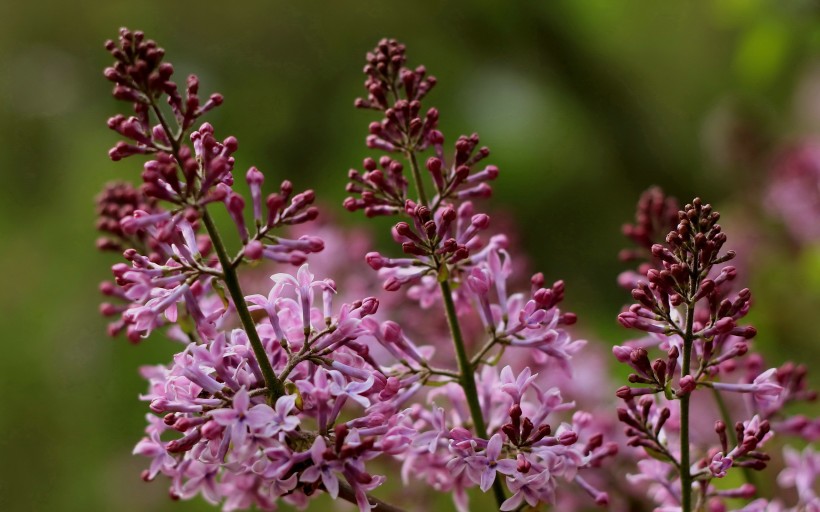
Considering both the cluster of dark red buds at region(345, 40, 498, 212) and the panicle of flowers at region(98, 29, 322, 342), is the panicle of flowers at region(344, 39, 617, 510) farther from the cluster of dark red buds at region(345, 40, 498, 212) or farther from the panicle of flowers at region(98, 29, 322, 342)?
the panicle of flowers at region(98, 29, 322, 342)

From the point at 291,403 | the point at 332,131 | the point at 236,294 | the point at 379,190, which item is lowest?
the point at 291,403

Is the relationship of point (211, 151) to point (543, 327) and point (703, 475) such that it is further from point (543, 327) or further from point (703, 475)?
point (703, 475)

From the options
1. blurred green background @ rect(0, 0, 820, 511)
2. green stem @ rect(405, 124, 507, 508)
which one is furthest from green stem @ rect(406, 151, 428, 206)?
blurred green background @ rect(0, 0, 820, 511)

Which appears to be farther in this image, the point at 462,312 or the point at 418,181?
the point at 462,312

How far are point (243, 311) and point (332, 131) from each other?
3.64m

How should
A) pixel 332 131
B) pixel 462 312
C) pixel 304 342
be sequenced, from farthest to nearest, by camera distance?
pixel 332 131
pixel 462 312
pixel 304 342

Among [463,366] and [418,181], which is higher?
[418,181]

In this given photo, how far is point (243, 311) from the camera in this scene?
0.97 metres

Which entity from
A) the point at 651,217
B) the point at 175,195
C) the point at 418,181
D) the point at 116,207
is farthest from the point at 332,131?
the point at 175,195

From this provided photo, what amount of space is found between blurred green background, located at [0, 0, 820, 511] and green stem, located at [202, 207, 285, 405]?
2233 mm

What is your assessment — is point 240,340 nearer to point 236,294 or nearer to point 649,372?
point 236,294

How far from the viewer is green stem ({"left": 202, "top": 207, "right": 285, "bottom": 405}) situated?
96 centimetres

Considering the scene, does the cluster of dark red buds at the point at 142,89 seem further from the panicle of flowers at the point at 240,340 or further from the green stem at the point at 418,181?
the green stem at the point at 418,181

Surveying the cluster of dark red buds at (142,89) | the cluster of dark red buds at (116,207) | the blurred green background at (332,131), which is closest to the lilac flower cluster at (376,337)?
the cluster of dark red buds at (142,89)
